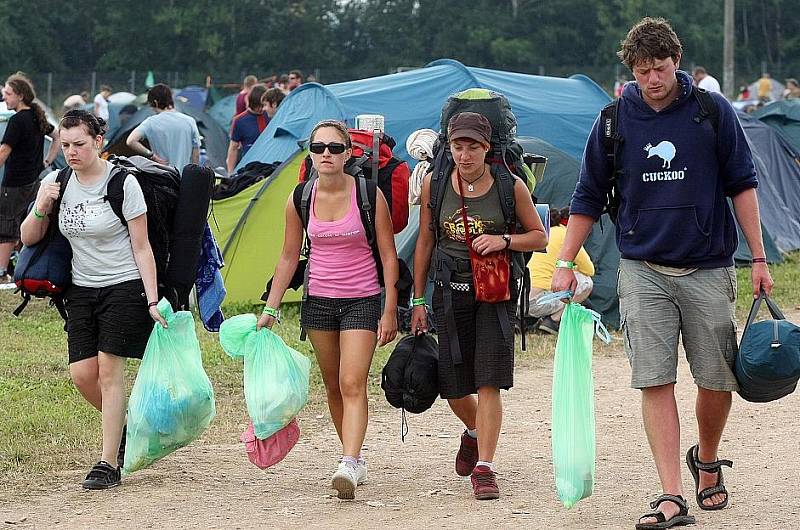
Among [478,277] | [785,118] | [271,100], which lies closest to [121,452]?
[478,277]

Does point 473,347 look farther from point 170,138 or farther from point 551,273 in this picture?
point 170,138

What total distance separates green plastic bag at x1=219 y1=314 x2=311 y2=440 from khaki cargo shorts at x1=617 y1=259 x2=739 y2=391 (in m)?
1.41

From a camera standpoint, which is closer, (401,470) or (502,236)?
(502,236)

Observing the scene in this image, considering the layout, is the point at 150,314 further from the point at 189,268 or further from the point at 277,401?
the point at 277,401

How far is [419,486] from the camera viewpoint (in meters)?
5.78

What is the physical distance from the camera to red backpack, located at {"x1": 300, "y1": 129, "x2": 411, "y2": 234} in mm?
5637

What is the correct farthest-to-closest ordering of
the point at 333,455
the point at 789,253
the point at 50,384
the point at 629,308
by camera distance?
the point at 789,253, the point at 50,384, the point at 333,455, the point at 629,308

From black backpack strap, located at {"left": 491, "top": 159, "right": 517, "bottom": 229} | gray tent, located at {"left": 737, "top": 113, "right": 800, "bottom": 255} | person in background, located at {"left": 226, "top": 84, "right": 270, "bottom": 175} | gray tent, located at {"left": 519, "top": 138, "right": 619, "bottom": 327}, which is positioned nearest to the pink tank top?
black backpack strap, located at {"left": 491, "top": 159, "right": 517, "bottom": 229}

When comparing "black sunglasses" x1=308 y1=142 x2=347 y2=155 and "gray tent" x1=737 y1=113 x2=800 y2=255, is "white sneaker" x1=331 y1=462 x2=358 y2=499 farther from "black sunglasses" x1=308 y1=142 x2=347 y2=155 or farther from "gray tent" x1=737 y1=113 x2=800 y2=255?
"gray tent" x1=737 y1=113 x2=800 y2=255

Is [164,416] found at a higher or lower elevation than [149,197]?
lower

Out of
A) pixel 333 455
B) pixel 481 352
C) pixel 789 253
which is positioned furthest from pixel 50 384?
pixel 789 253

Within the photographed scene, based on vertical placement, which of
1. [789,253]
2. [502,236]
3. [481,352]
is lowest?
[789,253]

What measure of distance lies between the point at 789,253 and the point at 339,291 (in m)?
9.91

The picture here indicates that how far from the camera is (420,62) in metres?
53.6
